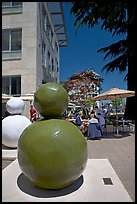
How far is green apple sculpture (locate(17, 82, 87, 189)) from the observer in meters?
3.44

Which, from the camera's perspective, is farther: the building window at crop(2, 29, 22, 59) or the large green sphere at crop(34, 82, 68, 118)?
the building window at crop(2, 29, 22, 59)

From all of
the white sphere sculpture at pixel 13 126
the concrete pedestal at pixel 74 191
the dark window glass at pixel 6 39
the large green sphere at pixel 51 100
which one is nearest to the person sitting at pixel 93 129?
the white sphere sculpture at pixel 13 126

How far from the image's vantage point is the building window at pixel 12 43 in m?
20.5

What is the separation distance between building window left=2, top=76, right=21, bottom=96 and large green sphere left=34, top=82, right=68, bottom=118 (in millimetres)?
16707

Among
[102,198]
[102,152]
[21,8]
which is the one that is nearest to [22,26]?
[21,8]

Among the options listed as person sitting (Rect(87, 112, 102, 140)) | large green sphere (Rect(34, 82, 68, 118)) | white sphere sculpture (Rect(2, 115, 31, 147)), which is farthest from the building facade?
large green sphere (Rect(34, 82, 68, 118))

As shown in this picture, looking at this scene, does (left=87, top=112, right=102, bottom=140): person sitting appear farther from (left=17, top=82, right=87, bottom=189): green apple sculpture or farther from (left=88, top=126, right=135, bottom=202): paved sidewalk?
(left=17, top=82, right=87, bottom=189): green apple sculpture

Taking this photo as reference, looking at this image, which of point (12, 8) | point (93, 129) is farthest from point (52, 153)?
point (12, 8)

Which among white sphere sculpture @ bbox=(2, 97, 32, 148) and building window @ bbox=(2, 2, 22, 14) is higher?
building window @ bbox=(2, 2, 22, 14)

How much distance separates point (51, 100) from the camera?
12.5ft

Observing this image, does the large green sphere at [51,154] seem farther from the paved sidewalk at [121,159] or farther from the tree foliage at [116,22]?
the tree foliage at [116,22]

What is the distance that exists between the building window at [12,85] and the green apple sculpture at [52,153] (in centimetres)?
1697

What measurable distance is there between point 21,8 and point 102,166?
1965cm

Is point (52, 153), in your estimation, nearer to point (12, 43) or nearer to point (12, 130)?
point (12, 130)
